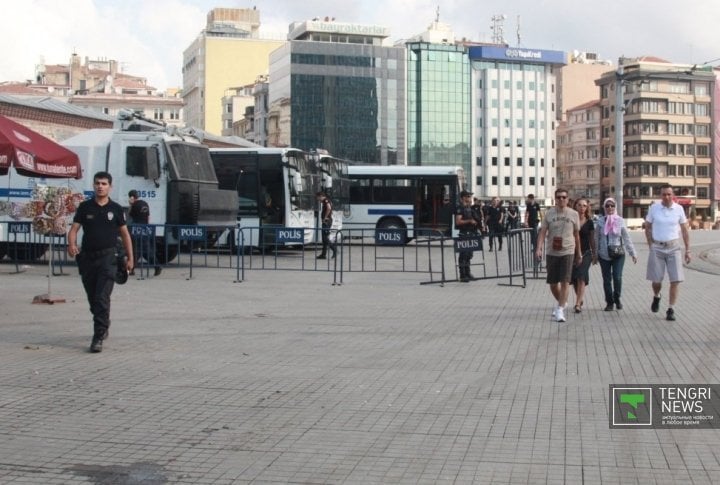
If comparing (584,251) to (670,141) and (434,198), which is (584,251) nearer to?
(434,198)

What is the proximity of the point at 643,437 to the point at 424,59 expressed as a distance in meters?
132

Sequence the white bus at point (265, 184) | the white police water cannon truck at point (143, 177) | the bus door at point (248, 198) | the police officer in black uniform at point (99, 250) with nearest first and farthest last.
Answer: the police officer in black uniform at point (99, 250) < the white police water cannon truck at point (143, 177) < the white bus at point (265, 184) < the bus door at point (248, 198)

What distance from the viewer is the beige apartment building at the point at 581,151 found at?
132 metres

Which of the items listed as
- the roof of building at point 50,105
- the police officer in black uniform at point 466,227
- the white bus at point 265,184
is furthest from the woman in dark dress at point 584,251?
the roof of building at point 50,105

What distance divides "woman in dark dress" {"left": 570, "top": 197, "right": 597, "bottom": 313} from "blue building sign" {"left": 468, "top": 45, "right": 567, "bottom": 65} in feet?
422

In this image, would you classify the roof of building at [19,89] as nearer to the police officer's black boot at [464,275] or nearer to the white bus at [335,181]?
the white bus at [335,181]

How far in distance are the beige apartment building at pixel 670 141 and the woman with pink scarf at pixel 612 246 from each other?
348 ft

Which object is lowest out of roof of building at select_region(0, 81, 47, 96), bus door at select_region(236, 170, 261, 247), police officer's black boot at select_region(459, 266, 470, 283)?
police officer's black boot at select_region(459, 266, 470, 283)

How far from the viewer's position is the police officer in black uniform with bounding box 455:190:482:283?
763 inches

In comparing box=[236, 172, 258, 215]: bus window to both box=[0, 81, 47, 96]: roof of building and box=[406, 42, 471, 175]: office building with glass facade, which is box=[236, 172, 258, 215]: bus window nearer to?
box=[406, 42, 471, 175]: office building with glass facade

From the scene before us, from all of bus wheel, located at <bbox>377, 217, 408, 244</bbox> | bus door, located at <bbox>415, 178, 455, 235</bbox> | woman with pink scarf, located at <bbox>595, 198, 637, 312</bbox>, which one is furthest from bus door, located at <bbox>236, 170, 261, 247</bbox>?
woman with pink scarf, located at <bbox>595, 198, 637, 312</bbox>

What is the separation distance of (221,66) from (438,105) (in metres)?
41.4

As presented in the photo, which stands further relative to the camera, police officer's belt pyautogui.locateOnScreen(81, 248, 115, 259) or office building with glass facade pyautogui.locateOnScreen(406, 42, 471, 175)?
office building with glass facade pyautogui.locateOnScreen(406, 42, 471, 175)

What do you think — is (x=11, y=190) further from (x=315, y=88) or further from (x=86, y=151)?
(x=315, y=88)
